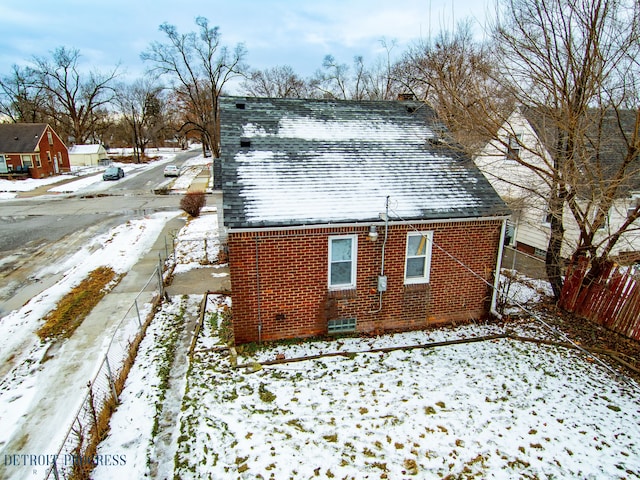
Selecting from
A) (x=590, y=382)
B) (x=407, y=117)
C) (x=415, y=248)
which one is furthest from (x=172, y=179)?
(x=590, y=382)

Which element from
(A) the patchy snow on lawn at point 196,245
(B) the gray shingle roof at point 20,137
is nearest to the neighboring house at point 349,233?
(A) the patchy snow on lawn at point 196,245

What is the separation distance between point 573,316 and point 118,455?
34.7ft

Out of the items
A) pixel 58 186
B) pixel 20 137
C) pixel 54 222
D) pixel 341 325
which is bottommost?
pixel 54 222

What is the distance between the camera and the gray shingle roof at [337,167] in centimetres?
816

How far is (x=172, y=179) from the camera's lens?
4059 centimetres

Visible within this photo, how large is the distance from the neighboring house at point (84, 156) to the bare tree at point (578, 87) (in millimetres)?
56957

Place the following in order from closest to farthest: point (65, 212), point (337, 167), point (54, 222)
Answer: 1. point (337, 167)
2. point (54, 222)
3. point (65, 212)

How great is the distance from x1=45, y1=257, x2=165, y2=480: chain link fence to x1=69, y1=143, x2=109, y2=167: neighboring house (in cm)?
5203

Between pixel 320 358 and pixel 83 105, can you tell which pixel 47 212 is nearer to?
pixel 320 358

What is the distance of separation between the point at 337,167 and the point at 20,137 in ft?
152

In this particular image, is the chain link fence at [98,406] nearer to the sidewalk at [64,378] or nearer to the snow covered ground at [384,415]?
the snow covered ground at [384,415]

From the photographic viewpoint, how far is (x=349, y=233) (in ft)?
27.0

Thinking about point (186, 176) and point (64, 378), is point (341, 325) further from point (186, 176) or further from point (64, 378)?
point (186, 176)

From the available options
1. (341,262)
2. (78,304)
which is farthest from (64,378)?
(341,262)
